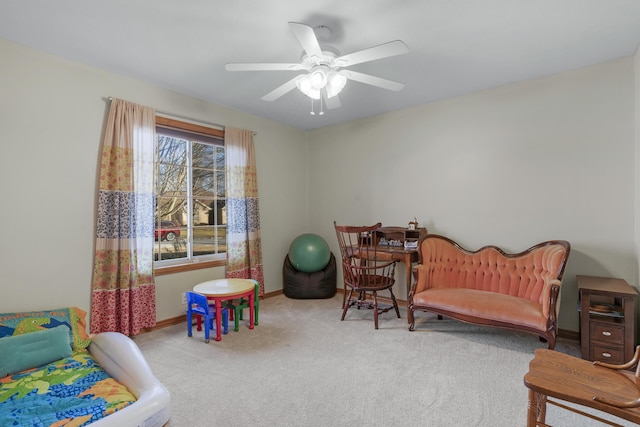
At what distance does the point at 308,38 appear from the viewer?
1.91 m

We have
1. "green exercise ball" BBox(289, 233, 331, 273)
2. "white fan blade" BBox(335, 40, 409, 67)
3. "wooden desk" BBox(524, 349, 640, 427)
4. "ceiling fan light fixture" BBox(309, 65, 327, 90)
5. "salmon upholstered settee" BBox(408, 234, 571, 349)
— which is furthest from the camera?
"green exercise ball" BBox(289, 233, 331, 273)

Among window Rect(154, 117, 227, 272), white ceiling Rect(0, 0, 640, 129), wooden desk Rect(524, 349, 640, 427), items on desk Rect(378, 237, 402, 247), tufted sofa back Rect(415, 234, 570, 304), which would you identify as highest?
white ceiling Rect(0, 0, 640, 129)

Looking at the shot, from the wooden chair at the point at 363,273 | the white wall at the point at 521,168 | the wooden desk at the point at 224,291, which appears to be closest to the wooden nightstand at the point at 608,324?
the white wall at the point at 521,168

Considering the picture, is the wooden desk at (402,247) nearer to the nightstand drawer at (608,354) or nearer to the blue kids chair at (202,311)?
the nightstand drawer at (608,354)

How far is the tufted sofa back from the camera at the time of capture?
288cm

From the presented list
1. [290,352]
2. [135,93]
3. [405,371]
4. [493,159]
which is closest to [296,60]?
[135,93]

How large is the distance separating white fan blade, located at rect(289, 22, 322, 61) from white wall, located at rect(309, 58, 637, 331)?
2253 mm

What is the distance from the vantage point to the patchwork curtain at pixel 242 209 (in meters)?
3.94

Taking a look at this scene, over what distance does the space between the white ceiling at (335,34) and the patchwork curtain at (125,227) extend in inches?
22.5

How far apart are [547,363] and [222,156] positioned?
149 inches

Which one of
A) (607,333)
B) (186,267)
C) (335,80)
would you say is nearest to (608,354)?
(607,333)

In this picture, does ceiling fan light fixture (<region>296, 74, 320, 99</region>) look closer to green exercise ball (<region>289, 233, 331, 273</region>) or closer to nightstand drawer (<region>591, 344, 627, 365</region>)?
green exercise ball (<region>289, 233, 331, 273</region>)

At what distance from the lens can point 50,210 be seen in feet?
8.68

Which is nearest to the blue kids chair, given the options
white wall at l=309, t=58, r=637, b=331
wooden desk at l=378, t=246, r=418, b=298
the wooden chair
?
the wooden chair
